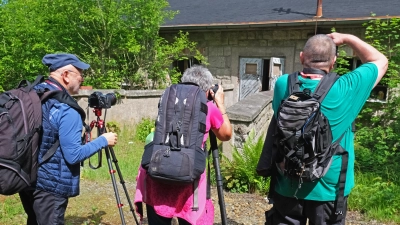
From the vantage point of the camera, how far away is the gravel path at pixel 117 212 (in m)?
4.19

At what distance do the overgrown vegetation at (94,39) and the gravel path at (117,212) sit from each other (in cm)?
470

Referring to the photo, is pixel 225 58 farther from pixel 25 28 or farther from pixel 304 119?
pixel 304 119

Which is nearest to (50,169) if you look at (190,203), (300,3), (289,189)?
(190,203)

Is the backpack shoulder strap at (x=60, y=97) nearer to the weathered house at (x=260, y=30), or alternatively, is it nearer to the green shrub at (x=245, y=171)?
the green shrub at (x=245, y=171)


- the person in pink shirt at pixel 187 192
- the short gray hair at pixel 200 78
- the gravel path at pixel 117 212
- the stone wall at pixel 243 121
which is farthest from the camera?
the stone wall at pixel 243 121

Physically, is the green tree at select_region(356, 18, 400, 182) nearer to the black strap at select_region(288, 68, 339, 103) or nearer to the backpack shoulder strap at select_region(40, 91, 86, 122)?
the black strap at select_region(288, 68, 339, 103)

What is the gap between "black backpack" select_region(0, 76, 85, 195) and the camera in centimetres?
229

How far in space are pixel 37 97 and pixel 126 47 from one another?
6.91 metres

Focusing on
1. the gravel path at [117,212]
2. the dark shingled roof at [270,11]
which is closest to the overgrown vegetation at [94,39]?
the dark shingled roof at [270,11]

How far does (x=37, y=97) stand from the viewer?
2.42 meters

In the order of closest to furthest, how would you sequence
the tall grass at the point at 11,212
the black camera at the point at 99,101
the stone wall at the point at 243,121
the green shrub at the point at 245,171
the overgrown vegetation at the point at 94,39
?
the black camera at the point at 99,101
the tall grass at the point at 11,212
the green shrub at the point at 245,171
the stone wall at the point at 243,121
the overgrown vegetation at the point at 94,39

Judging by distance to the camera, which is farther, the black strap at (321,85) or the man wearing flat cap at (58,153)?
the man wearing flat cap at (58,153)

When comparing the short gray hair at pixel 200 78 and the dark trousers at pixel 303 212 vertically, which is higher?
the short gray hair at pixel 200 78

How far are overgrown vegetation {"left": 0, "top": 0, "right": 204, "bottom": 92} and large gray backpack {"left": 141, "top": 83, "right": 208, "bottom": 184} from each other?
6.74m
